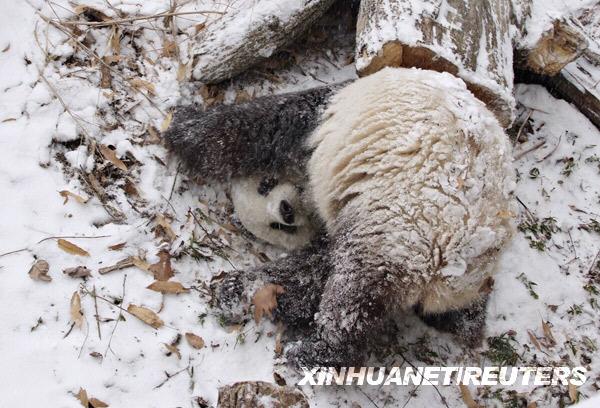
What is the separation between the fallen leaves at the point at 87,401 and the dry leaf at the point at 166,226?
47.5 inches

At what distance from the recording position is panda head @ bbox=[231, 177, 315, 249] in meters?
4.04

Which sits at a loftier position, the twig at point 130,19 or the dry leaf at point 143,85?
the twig at point 130,19

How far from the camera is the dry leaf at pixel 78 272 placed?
334cm

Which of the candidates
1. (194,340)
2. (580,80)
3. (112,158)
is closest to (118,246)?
(112,158)

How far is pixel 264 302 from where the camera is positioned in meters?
3.62

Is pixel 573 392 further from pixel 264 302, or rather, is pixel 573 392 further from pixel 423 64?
pixel 423 64

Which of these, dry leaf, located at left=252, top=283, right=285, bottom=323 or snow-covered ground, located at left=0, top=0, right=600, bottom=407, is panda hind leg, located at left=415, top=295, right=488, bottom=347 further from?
dry leaf, located at left=252, top=283, right=285, bottom=323

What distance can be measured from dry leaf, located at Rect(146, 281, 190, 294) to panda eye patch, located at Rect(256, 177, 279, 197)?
99 cm

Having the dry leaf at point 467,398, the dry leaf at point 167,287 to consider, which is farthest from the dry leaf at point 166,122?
the dry leaf at point 467,398

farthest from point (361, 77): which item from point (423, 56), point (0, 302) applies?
point (0, 302)

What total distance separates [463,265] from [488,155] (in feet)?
2.31

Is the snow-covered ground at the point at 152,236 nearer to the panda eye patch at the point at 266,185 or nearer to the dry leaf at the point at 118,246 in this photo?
the dry leaf at the point at 118,246

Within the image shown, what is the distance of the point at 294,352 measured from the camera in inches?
134

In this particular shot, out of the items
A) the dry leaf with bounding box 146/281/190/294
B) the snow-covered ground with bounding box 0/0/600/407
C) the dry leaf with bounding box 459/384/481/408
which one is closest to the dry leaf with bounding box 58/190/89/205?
the snow-covered ground with bounding box 0/0/600/407
